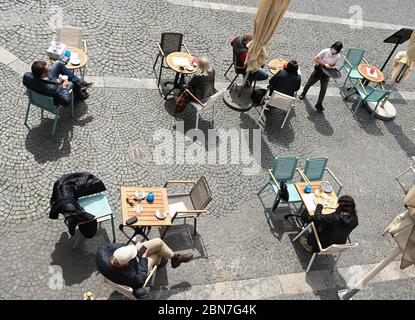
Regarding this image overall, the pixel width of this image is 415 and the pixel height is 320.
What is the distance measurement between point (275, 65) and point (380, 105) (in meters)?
3.23

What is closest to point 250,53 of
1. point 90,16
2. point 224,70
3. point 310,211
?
point 224,70

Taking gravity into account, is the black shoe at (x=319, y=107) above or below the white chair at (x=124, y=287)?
above

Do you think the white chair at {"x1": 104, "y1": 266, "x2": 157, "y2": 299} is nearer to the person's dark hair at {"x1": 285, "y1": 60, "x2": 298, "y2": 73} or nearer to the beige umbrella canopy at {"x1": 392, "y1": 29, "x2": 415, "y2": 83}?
the person's dark hair at {"x1": 285, "y1": 60, "x2": 298, "y2": 73}

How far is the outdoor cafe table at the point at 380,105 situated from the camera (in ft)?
40.3

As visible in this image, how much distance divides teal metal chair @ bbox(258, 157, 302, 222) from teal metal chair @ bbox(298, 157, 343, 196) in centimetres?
24

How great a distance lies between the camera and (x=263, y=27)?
32.7ft

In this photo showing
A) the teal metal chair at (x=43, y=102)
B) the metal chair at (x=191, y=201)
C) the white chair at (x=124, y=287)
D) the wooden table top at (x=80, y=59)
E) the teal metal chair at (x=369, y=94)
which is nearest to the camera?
the white chair at (x=124, y=287)

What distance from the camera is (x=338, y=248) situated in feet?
26.2

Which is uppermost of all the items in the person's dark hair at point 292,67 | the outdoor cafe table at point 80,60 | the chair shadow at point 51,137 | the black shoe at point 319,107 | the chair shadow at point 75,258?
the person's dark hair at point 292,67

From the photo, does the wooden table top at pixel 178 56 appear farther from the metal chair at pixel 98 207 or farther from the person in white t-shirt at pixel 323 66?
the metal chair at pixel 98 207

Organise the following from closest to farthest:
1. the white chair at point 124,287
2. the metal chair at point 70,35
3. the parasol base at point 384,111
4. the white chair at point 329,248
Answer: the white chair at point 124,287
the white chair at point 329,248
the metal chair at point 70,35
the parasol base at point 384,111

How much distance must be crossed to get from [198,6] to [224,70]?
278cm

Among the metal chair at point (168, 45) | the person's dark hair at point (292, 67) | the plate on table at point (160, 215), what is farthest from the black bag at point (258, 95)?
the plate on table at point (160, 215)

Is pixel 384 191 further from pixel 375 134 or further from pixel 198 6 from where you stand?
pixel 198 6
